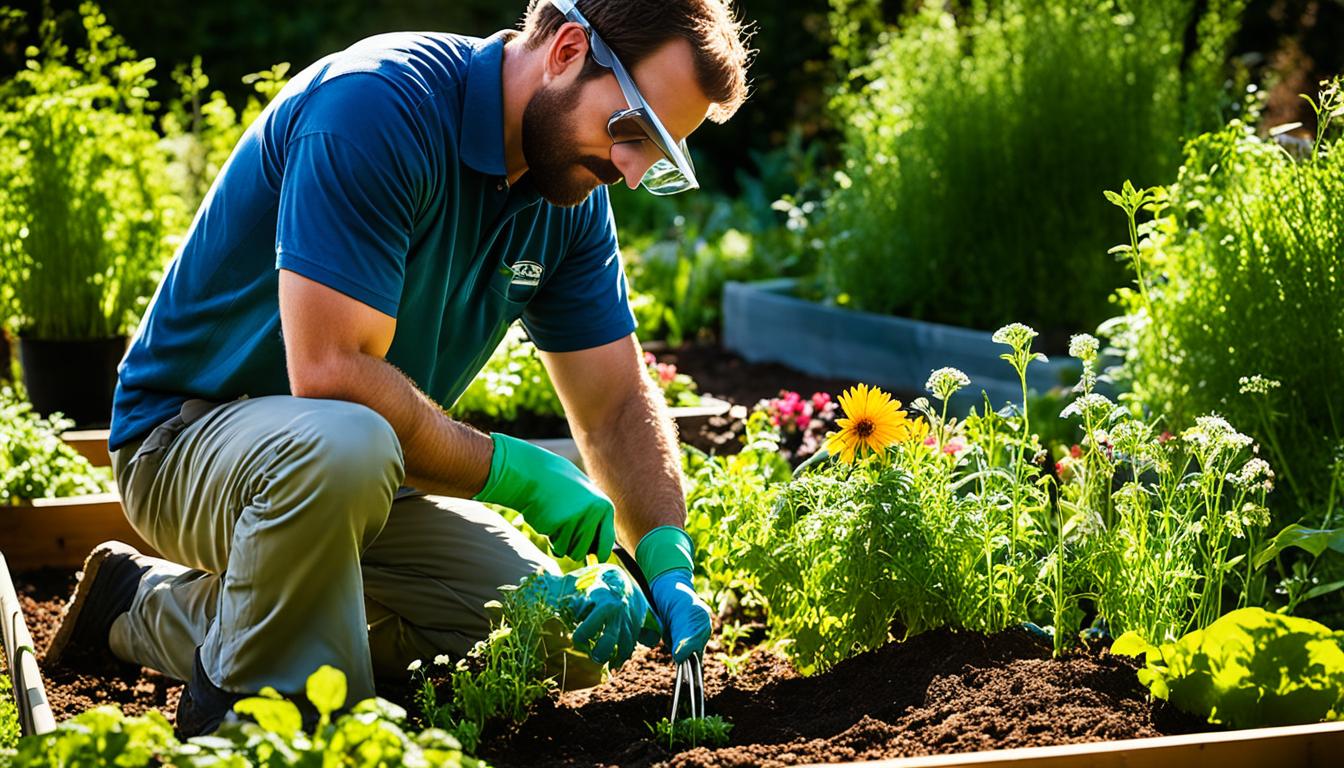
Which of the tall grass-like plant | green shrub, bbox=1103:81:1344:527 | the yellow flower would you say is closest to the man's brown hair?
the yellow flower

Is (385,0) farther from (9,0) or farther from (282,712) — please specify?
(282,712)

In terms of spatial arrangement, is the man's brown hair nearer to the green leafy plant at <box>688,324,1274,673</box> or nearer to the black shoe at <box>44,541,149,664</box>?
the green leafy plant at <box>688,324,1274,673</box>

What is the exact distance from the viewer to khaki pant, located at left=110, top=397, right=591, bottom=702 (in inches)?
86.0

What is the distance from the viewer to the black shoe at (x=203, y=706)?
226 cm

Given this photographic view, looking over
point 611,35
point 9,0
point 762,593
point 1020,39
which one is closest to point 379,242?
point 611,35

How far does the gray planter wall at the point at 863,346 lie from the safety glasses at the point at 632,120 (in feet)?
8.12

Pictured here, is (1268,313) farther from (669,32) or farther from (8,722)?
(8,722)

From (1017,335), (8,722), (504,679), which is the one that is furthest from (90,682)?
(1017,335)

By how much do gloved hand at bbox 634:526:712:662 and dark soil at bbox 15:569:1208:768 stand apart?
149 mm

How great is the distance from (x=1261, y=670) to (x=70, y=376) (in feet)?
12.5

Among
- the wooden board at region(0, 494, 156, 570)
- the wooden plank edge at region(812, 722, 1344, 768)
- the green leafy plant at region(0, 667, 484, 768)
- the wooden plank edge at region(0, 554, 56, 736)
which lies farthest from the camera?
the wooden board at region(0, 494, 156, 570)

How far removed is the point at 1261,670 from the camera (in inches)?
82.5

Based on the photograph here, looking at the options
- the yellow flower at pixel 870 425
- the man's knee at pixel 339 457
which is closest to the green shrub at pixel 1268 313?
the yellow flower at pixel 870 425

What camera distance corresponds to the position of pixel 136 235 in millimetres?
4680
